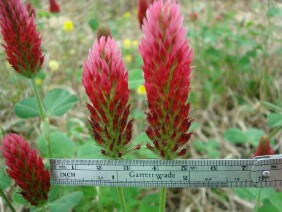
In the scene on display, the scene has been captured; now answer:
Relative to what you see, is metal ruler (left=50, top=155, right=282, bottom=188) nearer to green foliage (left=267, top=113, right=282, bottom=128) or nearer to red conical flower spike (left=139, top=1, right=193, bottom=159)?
red conical flower spike (left=139, top=1, right=193, bottom=159)

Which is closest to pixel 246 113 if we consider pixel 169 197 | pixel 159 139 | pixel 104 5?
Answer: pixel 169 197

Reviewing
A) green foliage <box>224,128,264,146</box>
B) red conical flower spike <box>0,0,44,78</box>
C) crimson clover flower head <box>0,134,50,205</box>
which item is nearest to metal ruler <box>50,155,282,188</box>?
crimson clover flower head <box>0,134,50,205</box>

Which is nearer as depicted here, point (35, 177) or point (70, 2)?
point (35, 177)

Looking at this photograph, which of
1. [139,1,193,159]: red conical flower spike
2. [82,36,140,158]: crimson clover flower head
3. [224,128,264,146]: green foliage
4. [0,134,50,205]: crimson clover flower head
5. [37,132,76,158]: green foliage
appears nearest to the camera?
[139,1,193,159]: red conical flower spike

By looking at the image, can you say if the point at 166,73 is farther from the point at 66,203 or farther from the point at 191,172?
the point at 66,203

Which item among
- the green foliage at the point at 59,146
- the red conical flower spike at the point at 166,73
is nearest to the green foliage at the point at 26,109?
the green foliage at the point at 59,146

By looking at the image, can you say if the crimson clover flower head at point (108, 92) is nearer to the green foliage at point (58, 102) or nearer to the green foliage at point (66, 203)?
the green foliage at point (66, 203)

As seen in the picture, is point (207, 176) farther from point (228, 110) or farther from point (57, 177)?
point (228, 110)

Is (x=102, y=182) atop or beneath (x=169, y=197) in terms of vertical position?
atop

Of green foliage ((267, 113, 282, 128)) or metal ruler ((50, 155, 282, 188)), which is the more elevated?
green foliage ((267, 113, 282, 128))
